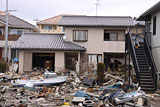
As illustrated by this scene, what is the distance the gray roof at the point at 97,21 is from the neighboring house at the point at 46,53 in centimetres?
225

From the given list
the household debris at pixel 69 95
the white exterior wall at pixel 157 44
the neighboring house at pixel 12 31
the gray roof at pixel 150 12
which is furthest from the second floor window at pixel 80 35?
the neighboring house at pixel 12 31

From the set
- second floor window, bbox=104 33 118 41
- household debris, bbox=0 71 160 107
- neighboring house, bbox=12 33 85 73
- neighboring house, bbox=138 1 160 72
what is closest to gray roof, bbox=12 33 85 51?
neighboring house, bbox=12 33 85 73

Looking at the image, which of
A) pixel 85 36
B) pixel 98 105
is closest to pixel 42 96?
pixel 98 105

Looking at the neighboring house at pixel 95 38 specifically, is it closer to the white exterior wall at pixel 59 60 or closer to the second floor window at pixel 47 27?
the white exterior wall at pixel 59 60

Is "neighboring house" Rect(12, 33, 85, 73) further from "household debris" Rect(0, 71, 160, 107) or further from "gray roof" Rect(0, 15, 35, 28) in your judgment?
"gray roof" Rect(0, 15, 35, 28)

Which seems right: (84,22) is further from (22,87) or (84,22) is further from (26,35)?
(22,87)

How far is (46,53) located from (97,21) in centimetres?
710

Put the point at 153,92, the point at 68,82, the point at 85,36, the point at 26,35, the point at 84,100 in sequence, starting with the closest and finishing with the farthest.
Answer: the point at 84,100 → the point at 153,92 → the point at 68,82 → the point at 85,36 → the point at 26,35

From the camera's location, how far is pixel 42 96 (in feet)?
40.4

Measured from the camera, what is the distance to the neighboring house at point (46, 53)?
22.2 m

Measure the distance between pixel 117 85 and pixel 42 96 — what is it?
5.45 m

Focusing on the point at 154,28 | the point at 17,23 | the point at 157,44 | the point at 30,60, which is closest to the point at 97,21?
the point at 30,60

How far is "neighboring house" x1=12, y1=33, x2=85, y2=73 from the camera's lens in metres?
22.2

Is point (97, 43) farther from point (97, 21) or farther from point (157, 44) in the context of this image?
point (157, 44)
